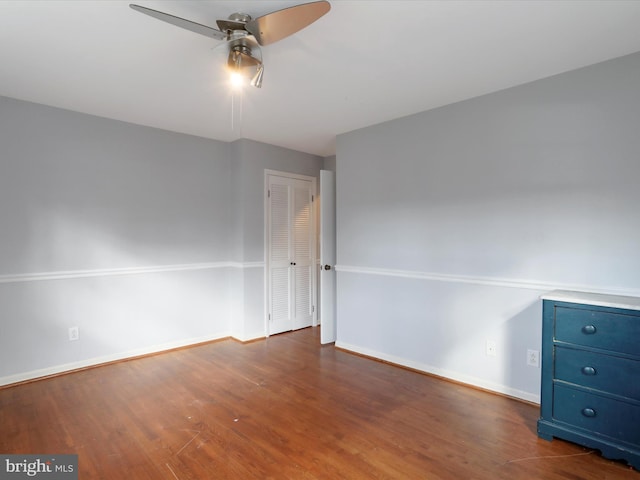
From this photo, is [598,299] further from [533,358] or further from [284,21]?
[284,21]

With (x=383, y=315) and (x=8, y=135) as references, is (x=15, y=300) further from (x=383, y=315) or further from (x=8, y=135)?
(x=383, y=315)

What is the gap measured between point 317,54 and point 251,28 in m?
0.61

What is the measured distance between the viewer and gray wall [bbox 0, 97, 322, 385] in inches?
118

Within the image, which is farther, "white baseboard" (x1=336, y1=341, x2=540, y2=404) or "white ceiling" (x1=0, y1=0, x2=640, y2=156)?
"white baseboard" (x1=336, y1=341, x2=540, y2=404)

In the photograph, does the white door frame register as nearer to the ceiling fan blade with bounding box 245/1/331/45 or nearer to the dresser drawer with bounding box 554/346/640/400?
the ceiling fan blade with bounding box 245/1/331/45

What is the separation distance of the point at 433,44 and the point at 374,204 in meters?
1.74

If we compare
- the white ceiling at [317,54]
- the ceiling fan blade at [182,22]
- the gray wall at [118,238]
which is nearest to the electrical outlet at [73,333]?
the gray wall at [118,238]

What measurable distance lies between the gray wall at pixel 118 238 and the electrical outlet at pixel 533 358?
2931 mm

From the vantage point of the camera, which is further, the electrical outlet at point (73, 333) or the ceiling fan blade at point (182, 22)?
the electrical outlet at point (73, 333)

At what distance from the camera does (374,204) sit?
11.9 ft

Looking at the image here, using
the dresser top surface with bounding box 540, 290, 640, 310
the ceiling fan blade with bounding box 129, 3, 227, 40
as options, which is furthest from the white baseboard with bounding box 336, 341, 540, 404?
the ceiling fan blade with bounding box 129, 3, 227, 40

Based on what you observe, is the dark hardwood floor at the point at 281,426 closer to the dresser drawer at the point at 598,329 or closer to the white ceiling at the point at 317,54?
the dresser drawer at the point at 598,329

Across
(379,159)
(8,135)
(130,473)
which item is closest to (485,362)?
(379,159)

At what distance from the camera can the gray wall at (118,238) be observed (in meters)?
3.00
